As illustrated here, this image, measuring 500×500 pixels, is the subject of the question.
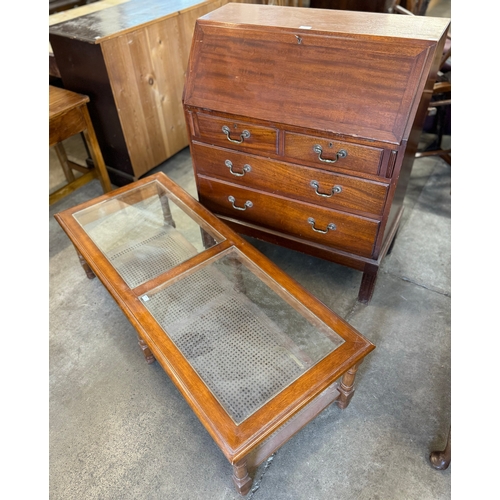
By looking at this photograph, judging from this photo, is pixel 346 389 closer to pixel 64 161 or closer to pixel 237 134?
pixel 237 134

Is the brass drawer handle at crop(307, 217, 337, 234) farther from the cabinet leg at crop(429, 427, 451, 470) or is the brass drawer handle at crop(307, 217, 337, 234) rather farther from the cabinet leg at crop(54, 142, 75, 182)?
the cabinet leg at crop(54, 142, 75, 182)

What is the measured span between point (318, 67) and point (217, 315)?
0.88 metres

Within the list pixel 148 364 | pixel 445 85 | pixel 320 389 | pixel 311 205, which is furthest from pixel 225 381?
pixel 445 85

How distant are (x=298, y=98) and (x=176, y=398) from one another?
1121 millimetres

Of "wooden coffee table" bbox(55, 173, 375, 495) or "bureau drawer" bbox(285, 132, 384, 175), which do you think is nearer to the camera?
Result: "wooden coffee table" bbox(55, 173, 375, 495)

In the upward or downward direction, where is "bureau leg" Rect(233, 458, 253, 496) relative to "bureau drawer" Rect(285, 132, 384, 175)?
downward

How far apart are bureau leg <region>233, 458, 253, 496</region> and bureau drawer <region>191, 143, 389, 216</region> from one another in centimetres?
90

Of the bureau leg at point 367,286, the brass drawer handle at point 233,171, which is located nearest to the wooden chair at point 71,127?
the brass drawer handle at point 233,171

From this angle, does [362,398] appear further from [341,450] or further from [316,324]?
[316,324]

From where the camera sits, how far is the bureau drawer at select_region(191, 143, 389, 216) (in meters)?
1.39

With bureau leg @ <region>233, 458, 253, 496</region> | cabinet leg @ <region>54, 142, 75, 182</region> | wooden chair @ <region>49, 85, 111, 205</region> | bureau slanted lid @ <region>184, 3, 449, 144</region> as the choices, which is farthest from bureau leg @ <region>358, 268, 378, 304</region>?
cabinet leg @ <region>54, 142, 75, 182</region>

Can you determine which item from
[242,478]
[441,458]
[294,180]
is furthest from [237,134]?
[441,458]

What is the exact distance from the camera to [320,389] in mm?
1052

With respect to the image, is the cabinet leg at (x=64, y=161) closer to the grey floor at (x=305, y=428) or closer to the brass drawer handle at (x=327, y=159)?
the grey floor at (x=305, y=428)
